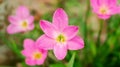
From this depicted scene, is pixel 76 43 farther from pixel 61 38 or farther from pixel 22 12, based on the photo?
pixel 22 12

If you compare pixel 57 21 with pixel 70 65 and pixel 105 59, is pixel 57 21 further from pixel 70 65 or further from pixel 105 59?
pixel 105 59

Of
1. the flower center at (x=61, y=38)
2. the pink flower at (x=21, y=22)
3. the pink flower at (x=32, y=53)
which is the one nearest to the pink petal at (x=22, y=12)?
the pink flower at (x=21, y=22)

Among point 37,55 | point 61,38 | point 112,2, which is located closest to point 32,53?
point 37,55

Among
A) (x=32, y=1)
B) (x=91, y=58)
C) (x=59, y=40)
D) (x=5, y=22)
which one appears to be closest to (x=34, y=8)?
(x=32, y=1)

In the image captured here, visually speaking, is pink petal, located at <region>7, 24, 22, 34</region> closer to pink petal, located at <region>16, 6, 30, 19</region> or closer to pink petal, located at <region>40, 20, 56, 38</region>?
pink petal, located at <region>16, 6, 30, 19</region>

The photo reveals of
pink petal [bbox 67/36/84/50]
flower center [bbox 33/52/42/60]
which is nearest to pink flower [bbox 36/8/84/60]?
pink petal [bbox 67/36/84/50]

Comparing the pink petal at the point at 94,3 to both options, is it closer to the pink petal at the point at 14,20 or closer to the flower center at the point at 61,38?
the flower center at the point at 61,38
